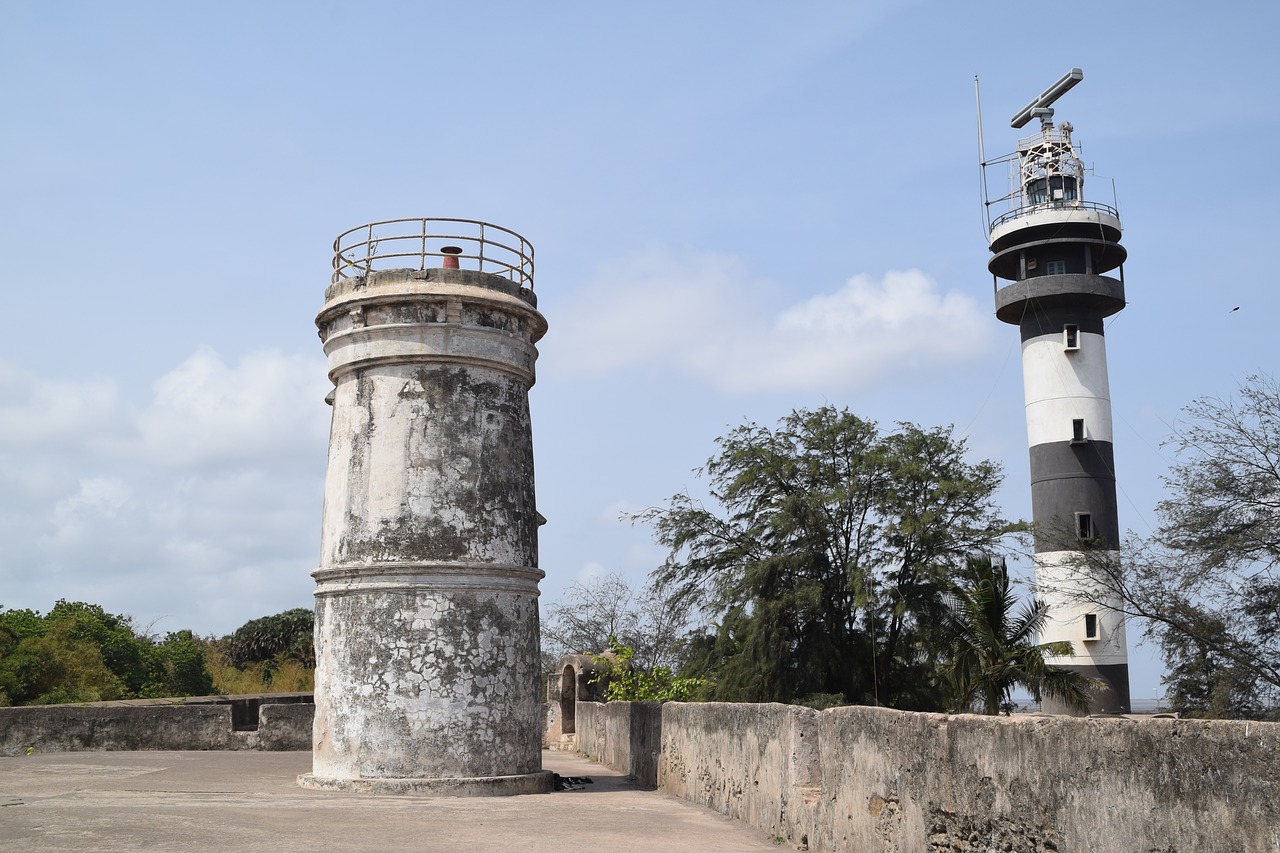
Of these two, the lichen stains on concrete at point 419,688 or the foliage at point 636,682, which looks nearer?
the lichen stains on concrete at point 419,688

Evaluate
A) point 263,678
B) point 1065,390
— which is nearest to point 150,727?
point 263,678

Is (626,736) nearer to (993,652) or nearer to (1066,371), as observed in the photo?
(993,652)

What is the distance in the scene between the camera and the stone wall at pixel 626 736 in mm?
15273

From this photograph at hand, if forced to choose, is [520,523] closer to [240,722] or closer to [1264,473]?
[240,722]

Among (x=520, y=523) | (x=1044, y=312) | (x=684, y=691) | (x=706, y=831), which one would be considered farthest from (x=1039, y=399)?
(x=706, y=831)

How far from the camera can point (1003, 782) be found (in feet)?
20.3

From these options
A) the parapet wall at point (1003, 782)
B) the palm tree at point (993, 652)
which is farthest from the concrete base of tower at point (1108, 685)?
the parapet wall at point (1003, 782)

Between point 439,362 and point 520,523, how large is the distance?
88.8 inches

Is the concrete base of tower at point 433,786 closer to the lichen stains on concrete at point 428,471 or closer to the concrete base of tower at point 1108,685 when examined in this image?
the lichen stains on concrete at point 428,471

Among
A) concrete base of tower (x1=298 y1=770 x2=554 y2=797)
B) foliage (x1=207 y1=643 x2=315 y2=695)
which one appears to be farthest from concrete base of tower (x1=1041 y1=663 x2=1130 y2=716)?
concrete base of tower (x1=298 y1=770 x2=554 y2=797)

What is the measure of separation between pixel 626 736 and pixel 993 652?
9196 millimetres

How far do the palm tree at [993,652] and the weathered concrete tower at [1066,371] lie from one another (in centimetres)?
466

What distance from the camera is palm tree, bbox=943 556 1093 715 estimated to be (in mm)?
23016

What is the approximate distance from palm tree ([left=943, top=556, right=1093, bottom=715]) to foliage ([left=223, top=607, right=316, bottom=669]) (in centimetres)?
3083
